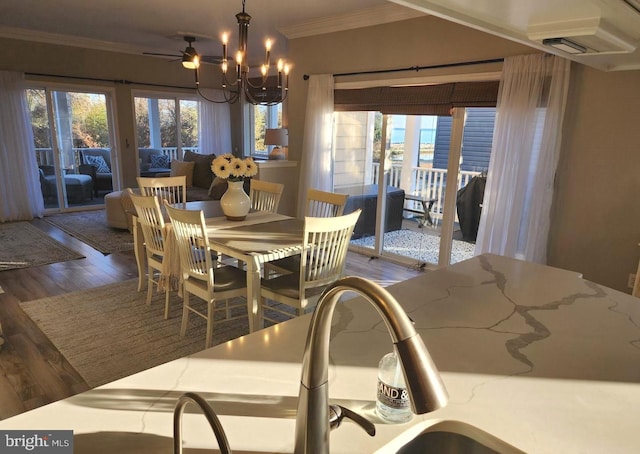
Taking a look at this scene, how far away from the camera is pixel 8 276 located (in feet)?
13.6

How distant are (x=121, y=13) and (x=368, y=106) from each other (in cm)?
307

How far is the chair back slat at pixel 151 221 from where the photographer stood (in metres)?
3.06

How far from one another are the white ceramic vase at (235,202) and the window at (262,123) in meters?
4.98

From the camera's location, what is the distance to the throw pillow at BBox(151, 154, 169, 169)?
26.0 ft

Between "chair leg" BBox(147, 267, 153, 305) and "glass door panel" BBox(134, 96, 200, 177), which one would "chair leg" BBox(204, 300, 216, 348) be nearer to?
"chair leg" BBox(147, 267, 153, 305)

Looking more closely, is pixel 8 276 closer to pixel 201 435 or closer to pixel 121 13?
pixel 121 13

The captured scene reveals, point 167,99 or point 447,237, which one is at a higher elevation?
point 167,99

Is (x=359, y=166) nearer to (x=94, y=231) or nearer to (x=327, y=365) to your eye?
(x=94, y=231)

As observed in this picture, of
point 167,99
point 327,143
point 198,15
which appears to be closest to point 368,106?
point 327,143

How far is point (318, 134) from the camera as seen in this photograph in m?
5.07

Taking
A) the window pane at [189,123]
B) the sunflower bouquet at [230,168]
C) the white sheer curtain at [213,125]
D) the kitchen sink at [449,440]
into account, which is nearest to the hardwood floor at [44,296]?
the sunflower bouquet at [230,168]

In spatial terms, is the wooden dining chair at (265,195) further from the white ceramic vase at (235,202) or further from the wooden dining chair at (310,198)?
the white ceramic vase at (235,202)

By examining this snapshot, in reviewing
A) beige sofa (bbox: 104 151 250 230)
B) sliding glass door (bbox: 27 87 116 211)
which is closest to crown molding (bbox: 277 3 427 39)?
beige sofa (bbox: 104 151 250 230)

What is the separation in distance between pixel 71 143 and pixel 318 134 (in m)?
4.54
